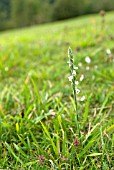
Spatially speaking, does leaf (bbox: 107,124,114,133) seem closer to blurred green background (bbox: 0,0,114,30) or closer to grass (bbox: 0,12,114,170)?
grass (bbox: 0,12,114,170)

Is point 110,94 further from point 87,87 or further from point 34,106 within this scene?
point 34,106

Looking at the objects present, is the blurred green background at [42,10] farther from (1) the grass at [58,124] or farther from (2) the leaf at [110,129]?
(2) the leaf at [110,129]

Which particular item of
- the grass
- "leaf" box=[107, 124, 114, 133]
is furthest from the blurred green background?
"leaf" box=[107, 124, 114, 133]

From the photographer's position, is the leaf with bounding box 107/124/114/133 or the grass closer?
the grass

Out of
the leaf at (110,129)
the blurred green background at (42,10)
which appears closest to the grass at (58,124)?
the leaf at (110,129)

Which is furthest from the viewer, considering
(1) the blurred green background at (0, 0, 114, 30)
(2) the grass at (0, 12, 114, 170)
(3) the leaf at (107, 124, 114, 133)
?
(1) the blurred green background at (0, 0, 114, 30)

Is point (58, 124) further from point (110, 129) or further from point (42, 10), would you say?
point (42, 10)

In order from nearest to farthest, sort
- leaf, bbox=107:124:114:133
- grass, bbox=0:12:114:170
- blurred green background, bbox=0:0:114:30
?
1. grass, bbox=0:12:114:170
2. leaf, bbox=107:124:114:133
3. blurred green background, bbox=0:0:114:30

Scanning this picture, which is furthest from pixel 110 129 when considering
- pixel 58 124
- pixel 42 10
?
pixel 42 10

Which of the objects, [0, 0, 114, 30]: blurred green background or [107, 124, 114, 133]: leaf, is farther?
[0, 0, 114, 30]: blurred green background

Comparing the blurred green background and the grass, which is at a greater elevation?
the blurred green background
